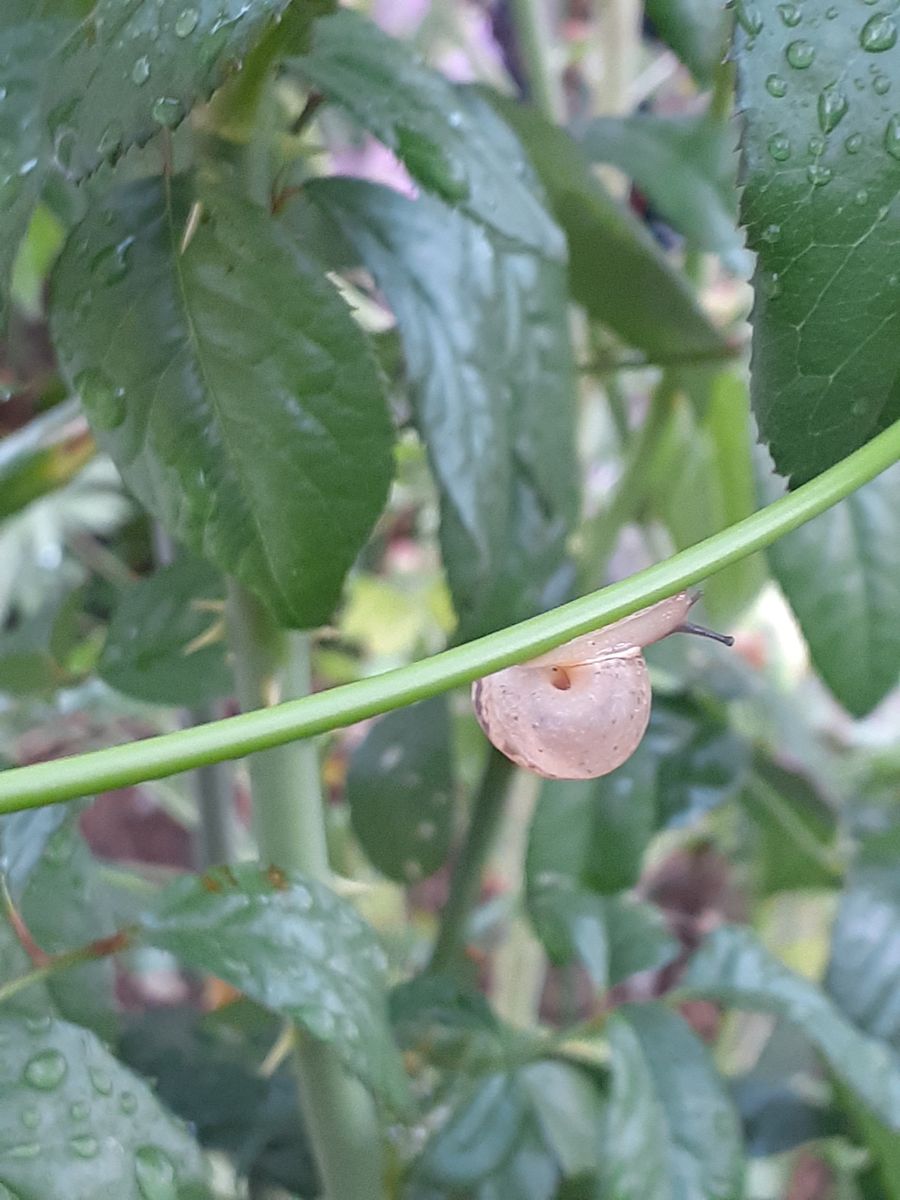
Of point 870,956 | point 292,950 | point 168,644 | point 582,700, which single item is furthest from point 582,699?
point 870,956

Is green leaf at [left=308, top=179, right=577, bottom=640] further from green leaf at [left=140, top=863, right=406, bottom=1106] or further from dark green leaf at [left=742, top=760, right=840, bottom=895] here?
dark green leaf at [left=742, top=760, right=840, bottom=895]

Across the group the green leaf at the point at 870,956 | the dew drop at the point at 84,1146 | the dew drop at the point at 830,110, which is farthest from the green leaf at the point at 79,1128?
the green leaf at the point at 870,956

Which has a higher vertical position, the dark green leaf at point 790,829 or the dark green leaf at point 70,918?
the dark green leaf at point 70,918

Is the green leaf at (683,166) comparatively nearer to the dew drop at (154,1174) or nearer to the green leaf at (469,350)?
the green leaf at (469,350)

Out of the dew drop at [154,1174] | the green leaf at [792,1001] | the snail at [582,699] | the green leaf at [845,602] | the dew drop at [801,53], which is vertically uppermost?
the dew drop at [801,53]

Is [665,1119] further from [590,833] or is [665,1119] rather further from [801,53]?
[801,53]

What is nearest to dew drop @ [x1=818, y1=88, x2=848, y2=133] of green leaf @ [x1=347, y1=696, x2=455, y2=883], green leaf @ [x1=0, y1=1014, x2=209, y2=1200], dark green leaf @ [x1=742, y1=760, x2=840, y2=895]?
green leaf @ [x1=0, y1=1014, x2=209, y2=1200]

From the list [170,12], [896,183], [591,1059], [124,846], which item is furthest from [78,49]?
[124,846]
